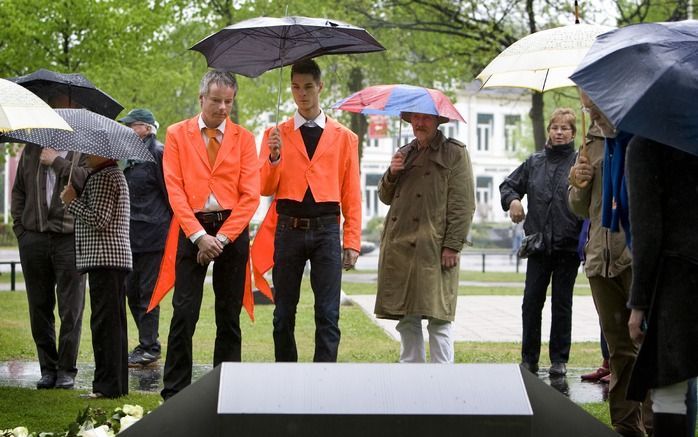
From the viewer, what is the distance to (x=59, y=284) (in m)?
9.04

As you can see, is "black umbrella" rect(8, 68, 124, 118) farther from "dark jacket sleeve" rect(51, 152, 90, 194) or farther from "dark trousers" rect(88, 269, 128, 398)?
"dark trousers" rect(88, 269, 128, 398)

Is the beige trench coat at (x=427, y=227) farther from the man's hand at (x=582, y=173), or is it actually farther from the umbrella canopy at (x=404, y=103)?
the man's hand at (x=582, y=173)

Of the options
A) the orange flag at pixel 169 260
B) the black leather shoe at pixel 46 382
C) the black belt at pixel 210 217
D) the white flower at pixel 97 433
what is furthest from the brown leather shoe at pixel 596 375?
the white flower at pixel 97 433

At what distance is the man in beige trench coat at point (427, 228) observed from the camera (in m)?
8.21

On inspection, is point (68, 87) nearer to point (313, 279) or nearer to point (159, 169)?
point (159, 169)

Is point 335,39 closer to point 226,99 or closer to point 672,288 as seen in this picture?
point 226,99

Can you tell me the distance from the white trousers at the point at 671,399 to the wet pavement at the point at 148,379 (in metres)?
3.46

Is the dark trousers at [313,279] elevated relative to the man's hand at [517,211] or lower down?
lower down

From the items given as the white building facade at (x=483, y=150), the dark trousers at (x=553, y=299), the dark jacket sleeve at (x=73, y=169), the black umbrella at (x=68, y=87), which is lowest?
the white building facade at (x=483, y=150)

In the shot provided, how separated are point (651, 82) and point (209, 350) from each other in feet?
25.2

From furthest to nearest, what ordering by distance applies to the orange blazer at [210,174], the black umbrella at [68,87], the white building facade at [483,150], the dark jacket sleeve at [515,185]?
the white building facade at [483,150] < the dark jacket sleeve at [515,185] < the black umbrella at [68,87] < the orange blazer at [210,174]

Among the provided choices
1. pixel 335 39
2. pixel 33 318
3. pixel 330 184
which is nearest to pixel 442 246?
pixel 330 184

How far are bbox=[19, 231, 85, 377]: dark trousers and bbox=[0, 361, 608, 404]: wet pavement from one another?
0.79 feet

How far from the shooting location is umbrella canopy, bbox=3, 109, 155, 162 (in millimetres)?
7656
